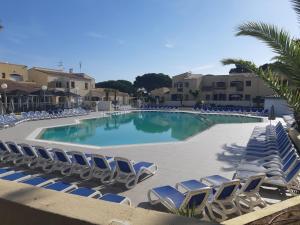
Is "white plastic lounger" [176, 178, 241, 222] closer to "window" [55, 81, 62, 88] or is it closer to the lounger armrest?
the lounger armrest

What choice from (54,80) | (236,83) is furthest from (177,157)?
(236,83)

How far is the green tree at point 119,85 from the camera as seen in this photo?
76625 mm

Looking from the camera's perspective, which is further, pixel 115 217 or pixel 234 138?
pixel 234 138

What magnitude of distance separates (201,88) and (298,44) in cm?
5040

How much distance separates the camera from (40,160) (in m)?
8.98

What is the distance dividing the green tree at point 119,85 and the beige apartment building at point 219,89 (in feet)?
68.5

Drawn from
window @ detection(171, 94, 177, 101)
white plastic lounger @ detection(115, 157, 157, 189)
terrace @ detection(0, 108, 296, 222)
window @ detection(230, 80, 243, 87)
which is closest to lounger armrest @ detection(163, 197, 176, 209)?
terrace @ detection(0, 108, 296, 222)

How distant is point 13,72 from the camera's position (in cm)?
4097

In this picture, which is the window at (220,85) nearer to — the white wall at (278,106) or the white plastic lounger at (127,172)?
the white wall at (278,106)

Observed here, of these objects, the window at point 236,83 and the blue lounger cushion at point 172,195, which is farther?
Answer: the window at point 236,83

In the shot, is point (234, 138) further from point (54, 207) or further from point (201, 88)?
point (201, 88)

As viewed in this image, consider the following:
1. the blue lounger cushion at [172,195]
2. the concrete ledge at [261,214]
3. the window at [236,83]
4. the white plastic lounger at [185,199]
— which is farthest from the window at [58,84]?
the concrete ledge at [261,214]

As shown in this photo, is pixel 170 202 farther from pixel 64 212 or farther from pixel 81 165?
pixel 81 165

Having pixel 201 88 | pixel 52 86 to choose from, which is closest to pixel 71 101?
pixel 52 86
